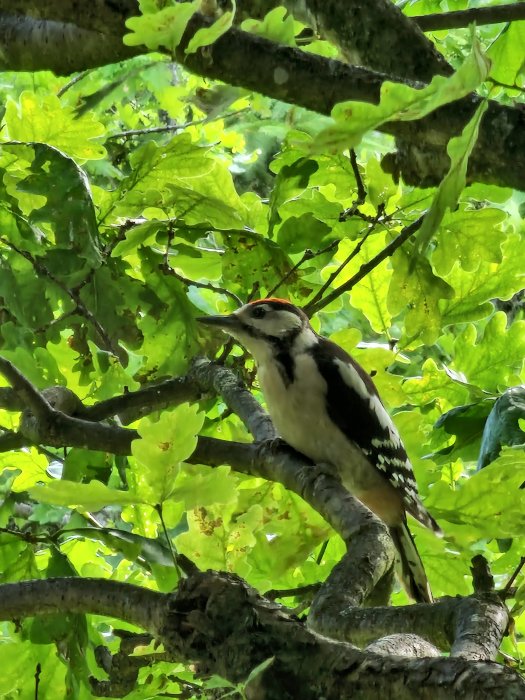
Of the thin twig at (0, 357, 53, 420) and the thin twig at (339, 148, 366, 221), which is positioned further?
the thin twig at (339, 148, 366, 221)

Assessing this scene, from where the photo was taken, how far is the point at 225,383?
223cm

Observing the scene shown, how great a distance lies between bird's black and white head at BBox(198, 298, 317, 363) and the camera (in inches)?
97.3

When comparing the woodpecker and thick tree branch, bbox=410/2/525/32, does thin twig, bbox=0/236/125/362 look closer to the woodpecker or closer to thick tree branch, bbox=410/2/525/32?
the woodpecker

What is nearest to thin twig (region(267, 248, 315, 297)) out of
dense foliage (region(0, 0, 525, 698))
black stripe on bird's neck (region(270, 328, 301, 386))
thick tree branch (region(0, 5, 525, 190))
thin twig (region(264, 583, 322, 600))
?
dense foliage (region(0, 0, 525, 698))

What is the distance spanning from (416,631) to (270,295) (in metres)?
1.26

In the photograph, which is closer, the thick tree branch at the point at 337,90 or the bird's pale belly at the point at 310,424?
the thick tree branch at the point at 337,90

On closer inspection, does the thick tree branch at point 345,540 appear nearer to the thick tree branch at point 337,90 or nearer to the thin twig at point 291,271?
the thin twig at point 291,271

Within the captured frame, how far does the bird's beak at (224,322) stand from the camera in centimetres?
235

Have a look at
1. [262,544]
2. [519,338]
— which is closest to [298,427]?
[262,544]

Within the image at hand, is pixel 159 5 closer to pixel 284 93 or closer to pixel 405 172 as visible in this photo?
pixel 284 93

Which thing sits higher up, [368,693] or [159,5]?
[159,5]

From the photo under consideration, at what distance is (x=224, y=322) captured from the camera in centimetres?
244

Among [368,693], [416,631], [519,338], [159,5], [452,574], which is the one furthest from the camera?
[519,338]

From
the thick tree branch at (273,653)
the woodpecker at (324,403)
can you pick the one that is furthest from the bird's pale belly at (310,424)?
the thick tree branch at (273,653)
